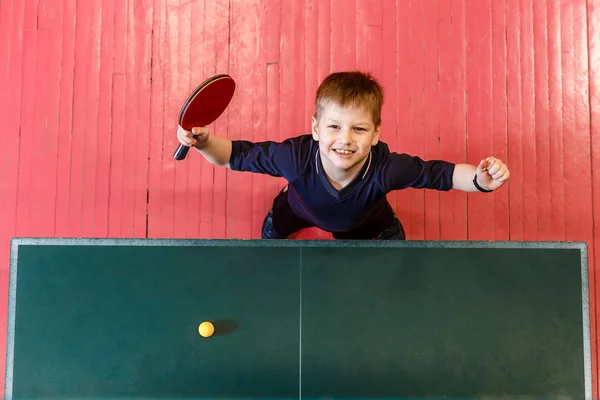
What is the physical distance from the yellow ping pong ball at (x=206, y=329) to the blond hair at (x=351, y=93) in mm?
670

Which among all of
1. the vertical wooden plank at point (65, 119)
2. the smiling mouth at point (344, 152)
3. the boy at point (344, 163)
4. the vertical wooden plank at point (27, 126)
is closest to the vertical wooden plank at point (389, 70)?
the boy at point (344, 163)

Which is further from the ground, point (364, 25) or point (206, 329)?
point (364, 25)

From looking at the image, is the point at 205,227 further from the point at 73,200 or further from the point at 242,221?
the point at 73,200

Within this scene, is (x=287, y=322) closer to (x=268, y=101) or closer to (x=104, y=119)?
(x=268, y=101)

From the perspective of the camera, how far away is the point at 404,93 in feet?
7.08

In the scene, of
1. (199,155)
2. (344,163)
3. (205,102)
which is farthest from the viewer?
(199,155)

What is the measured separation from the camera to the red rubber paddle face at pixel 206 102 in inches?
52.6

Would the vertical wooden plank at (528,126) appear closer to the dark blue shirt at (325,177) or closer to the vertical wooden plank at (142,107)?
the dark blue shirt at (325,177)

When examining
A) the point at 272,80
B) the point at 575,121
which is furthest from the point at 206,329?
the point at 575,121

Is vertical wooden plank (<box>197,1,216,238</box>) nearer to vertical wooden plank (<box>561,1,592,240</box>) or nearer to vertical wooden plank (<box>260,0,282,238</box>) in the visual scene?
vertical wooden plank (<box>260,0,282,238</box>)

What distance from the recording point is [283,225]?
6.20ft

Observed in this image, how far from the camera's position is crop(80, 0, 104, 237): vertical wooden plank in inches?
82.1

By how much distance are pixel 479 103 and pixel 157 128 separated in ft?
4.33

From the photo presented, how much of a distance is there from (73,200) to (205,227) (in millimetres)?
534
